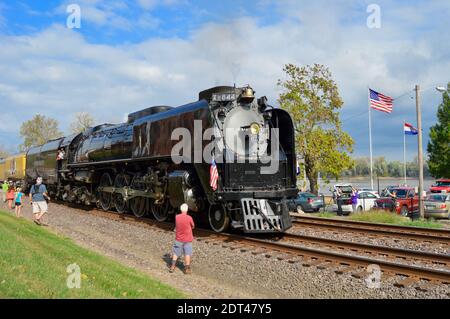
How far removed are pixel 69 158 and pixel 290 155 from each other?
14.0 metres

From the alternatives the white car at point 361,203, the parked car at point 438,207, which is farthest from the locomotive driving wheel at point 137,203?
the parked car at point 438,207

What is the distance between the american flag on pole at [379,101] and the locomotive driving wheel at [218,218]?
18250mm

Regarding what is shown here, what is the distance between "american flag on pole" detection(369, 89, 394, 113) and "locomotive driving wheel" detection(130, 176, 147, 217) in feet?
58.3

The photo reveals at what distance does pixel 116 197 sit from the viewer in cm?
1839

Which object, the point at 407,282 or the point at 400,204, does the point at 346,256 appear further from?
the point at 400,204

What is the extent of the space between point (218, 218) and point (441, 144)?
36563mm

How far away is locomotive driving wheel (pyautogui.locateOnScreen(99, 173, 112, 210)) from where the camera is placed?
18656mm

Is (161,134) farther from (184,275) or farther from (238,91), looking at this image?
(184,275)

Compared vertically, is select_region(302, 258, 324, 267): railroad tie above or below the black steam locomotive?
below

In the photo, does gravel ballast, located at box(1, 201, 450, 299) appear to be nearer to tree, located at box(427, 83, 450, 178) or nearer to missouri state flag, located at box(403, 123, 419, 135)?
missouri state flag, located at box(403, 123, 419, 135)

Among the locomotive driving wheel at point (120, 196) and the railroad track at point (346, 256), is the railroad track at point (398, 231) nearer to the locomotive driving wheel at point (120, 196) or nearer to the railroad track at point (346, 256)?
the railroad track at point (346, 256)

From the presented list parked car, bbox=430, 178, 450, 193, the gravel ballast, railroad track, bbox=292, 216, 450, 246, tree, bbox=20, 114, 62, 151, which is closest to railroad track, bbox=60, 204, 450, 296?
the gravel ballast

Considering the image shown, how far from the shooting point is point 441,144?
137 feet
